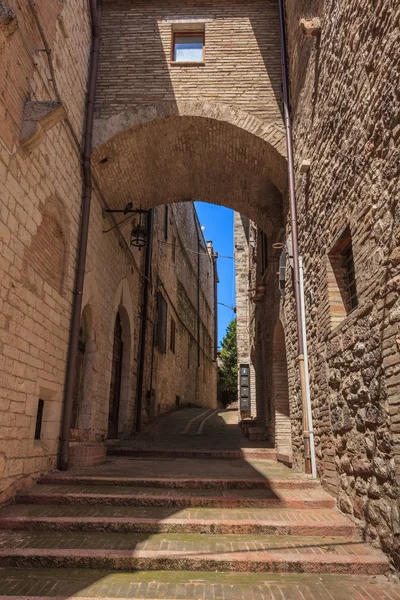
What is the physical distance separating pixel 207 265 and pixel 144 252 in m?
18.8

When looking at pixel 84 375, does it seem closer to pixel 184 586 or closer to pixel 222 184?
pixel 222 184

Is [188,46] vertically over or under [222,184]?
over

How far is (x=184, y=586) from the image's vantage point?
10.3 ft

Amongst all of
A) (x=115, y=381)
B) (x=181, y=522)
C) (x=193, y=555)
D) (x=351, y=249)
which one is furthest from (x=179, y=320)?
(x=193, y=555)

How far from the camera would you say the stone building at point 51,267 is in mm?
4672

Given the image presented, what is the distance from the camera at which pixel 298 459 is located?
6.44m

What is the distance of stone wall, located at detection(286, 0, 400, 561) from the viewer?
11.2 feet

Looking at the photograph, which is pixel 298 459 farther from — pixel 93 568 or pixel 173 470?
pixel 93 568

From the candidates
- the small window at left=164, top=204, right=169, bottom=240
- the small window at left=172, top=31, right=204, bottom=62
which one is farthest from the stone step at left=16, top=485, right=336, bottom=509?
the small window at left=164, top=204, right=169, bottom=240

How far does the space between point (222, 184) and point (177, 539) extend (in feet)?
24.5

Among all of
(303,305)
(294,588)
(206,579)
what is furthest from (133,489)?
(303,305)

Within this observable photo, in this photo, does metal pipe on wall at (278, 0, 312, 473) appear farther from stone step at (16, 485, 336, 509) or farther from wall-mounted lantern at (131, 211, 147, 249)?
wall-mounted lantern at (131, 211, 147, 249)

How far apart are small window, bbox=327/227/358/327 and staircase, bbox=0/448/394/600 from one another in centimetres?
206

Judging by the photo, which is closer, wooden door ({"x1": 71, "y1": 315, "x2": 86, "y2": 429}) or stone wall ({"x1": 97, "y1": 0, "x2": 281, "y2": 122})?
wooden door ({"x1": 71, "y1": 315, "x2": 86, "y2": 429})
